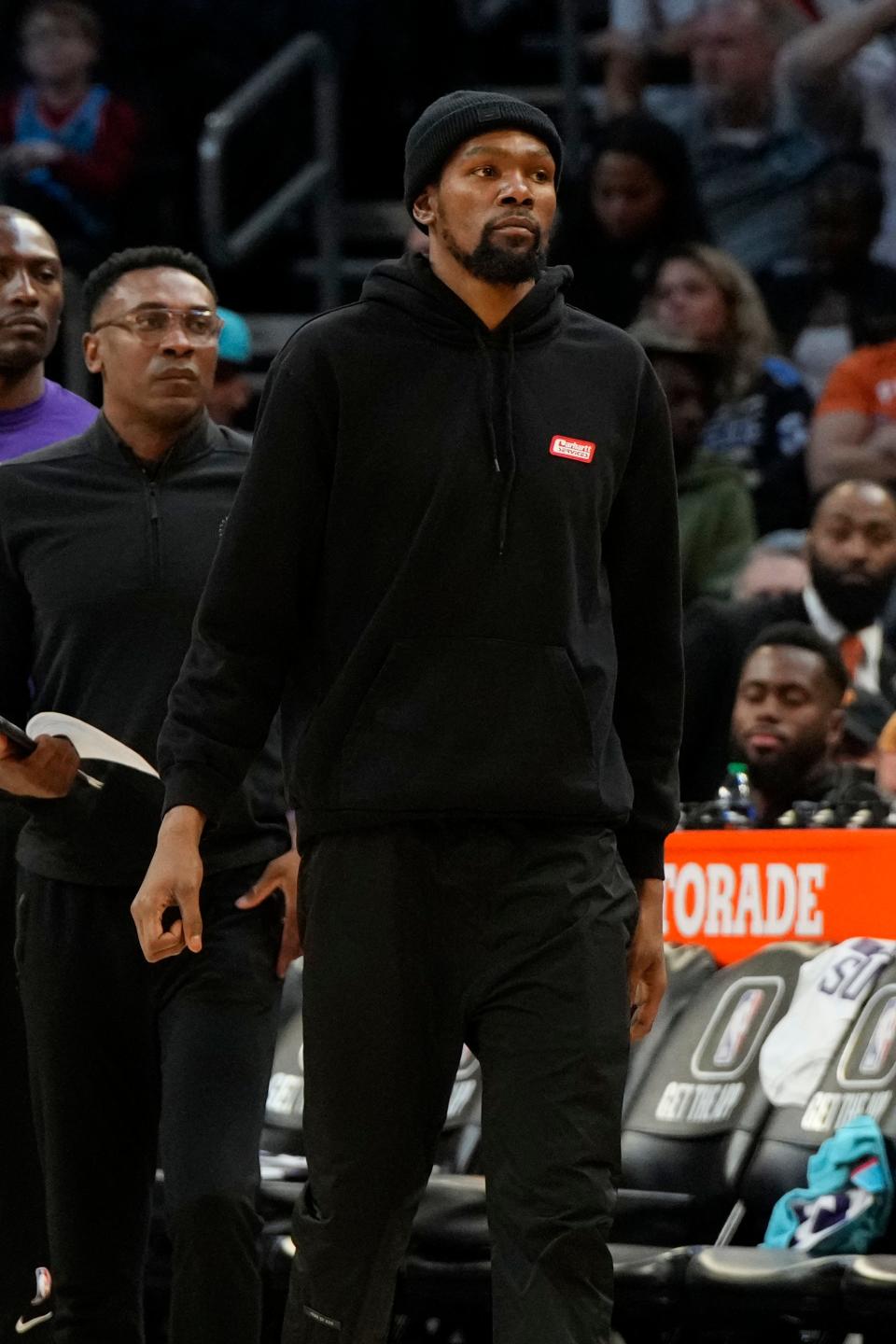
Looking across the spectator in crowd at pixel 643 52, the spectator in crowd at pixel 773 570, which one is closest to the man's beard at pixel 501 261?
the spectator in crowd at pixel 773 570

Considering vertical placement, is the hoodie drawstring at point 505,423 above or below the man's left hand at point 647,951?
above

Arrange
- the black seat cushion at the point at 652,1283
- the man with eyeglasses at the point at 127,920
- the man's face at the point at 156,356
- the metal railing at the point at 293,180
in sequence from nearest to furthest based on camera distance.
A: the man with eyeglasses at the point at 127,920 → the man's face at the point at 156,356 → the black seat cushion at the point at 652,1283 → the metal railing at the point at 293,180

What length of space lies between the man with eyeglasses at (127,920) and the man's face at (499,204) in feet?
3.59

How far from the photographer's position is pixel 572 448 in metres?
3.34

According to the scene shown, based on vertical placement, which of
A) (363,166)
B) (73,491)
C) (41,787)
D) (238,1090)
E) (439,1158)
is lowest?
(439,1158)

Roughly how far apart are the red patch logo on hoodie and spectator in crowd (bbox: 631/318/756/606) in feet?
14.8

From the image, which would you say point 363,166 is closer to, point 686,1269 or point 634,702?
point 686,1269

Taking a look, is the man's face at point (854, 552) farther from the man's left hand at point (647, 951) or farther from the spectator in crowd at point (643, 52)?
the man's left hand at point (647, 951)

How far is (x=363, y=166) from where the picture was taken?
34.9 ft

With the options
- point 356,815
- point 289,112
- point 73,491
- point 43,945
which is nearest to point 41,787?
point 43,945

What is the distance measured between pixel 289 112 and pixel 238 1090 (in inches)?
277

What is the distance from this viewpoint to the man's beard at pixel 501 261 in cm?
328

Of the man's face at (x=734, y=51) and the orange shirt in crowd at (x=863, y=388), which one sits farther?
the man's face at (x=734, y=51)

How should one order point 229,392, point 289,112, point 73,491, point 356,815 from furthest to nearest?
point 289,112 → point 229,392 → point 73,491 → point 356,815
